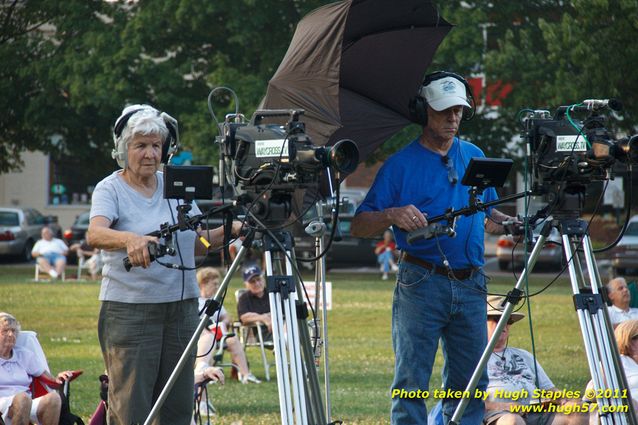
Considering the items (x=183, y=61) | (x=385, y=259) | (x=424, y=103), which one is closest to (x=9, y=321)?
(x=424, y=103)

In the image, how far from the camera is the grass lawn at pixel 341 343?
1075 cm

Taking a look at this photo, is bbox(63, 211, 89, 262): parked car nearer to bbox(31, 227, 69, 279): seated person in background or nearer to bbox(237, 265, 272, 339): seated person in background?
bbox(31, 227, 69, 279): seated person in background

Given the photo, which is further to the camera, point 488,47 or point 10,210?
point 10,210

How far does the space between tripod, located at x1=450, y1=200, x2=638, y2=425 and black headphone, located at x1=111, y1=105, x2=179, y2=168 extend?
193 centimetres

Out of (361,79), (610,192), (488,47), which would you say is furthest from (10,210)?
(361,79)

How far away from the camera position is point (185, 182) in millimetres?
5395

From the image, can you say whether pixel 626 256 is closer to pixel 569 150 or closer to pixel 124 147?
pixel 569 150

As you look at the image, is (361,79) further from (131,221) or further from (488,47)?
(488,47)

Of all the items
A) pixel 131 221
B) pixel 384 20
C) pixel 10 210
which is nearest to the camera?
pixel 131 221

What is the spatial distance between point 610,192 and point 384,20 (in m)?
30.7

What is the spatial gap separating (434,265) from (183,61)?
25.6 m

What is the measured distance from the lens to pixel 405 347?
592 centimetres

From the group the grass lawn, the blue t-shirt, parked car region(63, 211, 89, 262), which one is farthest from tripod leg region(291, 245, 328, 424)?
parked car region(63, 211, 89, 262)

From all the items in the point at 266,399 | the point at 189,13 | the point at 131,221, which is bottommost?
the point at 266,399
